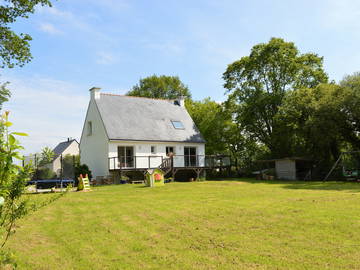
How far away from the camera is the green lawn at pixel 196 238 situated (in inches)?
204

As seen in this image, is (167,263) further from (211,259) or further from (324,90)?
(324,90)

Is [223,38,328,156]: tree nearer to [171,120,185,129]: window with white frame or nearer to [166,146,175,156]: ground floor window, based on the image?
[171,120,185,129]: window with white frame

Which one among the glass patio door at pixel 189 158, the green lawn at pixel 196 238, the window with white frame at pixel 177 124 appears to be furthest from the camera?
the window with white frame at pixel 177 124

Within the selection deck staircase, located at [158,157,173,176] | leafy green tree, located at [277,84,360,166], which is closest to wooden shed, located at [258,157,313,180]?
leafy green tree, located at [277,84,360,166]

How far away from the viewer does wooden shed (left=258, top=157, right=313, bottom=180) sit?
2498 centimetres

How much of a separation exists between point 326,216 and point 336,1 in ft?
31.3

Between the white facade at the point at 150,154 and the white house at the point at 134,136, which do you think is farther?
the white house at the point at 134,136

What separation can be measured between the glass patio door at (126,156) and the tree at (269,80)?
1183 cm

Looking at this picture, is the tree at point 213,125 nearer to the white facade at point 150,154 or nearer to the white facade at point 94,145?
the white facade at point 150,154

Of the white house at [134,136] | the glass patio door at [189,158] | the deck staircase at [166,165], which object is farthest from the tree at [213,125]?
the deck staircase at [166,165]

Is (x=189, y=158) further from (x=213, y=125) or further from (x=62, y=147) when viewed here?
(x=62, y=147)

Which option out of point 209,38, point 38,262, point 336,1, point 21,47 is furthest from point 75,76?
point 38,262

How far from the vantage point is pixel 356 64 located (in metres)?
24.0

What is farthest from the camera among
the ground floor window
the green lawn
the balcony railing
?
the ground floor window
